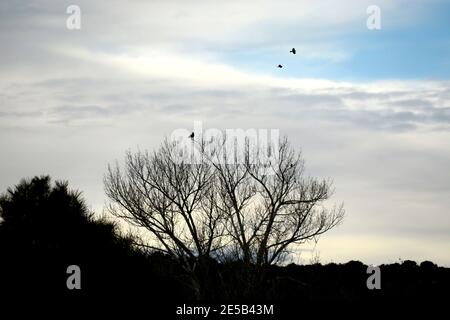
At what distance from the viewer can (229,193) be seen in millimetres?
34125

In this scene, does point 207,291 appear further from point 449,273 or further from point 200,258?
point 449,273

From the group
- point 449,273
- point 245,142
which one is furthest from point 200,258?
point 449,273

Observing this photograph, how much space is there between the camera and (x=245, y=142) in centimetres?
3434

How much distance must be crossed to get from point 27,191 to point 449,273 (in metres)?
28.1
